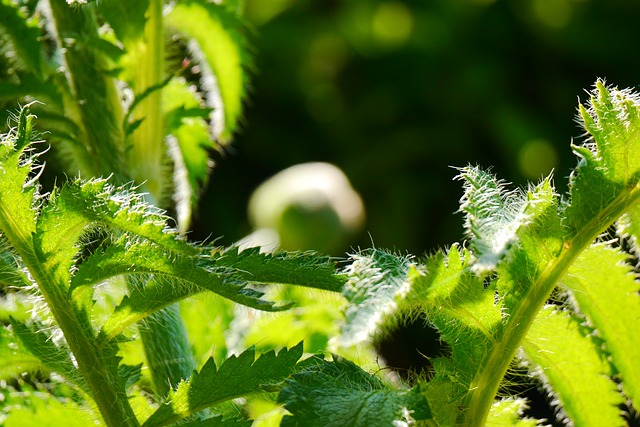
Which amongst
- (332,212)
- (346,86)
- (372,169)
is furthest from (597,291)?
(346,86)

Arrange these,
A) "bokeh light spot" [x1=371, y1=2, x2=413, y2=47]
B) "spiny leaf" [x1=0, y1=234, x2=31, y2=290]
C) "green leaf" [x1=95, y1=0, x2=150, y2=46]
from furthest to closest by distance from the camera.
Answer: "bokeh light spot" [x1=371, y1=2, x2=413, y2=47]
"green leaf" [x1=95, y1=0, x2=150, y2=46]
"spiny leaf" [x1=0, y1=234, x2=31, y2=290]

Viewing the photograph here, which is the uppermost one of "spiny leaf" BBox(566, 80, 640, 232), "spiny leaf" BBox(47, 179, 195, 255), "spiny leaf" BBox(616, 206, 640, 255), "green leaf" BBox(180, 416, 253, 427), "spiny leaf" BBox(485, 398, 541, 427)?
"spiny leaf" BBox(566, 80, 640, 232)

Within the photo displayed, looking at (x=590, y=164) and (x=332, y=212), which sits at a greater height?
(x=590, y=164)

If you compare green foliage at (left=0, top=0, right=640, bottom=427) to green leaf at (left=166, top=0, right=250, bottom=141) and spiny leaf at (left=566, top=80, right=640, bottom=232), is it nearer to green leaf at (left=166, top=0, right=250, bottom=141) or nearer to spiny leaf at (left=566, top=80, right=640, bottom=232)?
spiny leaf at (left=566, top=80, right=640, bottom=232)

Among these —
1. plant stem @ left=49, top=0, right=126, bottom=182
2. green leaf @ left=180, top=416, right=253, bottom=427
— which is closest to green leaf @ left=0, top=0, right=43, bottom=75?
plant stem @ left=49, top=0, right=126, bottom=182

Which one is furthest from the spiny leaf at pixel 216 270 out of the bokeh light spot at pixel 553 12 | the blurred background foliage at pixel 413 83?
the bokeh light spot at pixel 553 12

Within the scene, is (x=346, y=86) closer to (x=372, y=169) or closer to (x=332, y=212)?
(x=372, y=169)

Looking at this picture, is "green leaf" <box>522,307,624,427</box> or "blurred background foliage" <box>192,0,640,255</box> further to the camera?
"blurred background foliage" <box>192,0,640,255</box>

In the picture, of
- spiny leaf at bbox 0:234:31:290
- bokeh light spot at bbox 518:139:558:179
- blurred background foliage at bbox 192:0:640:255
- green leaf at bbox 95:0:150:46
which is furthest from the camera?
blurred background foliage at bbox 192:0:640:255
